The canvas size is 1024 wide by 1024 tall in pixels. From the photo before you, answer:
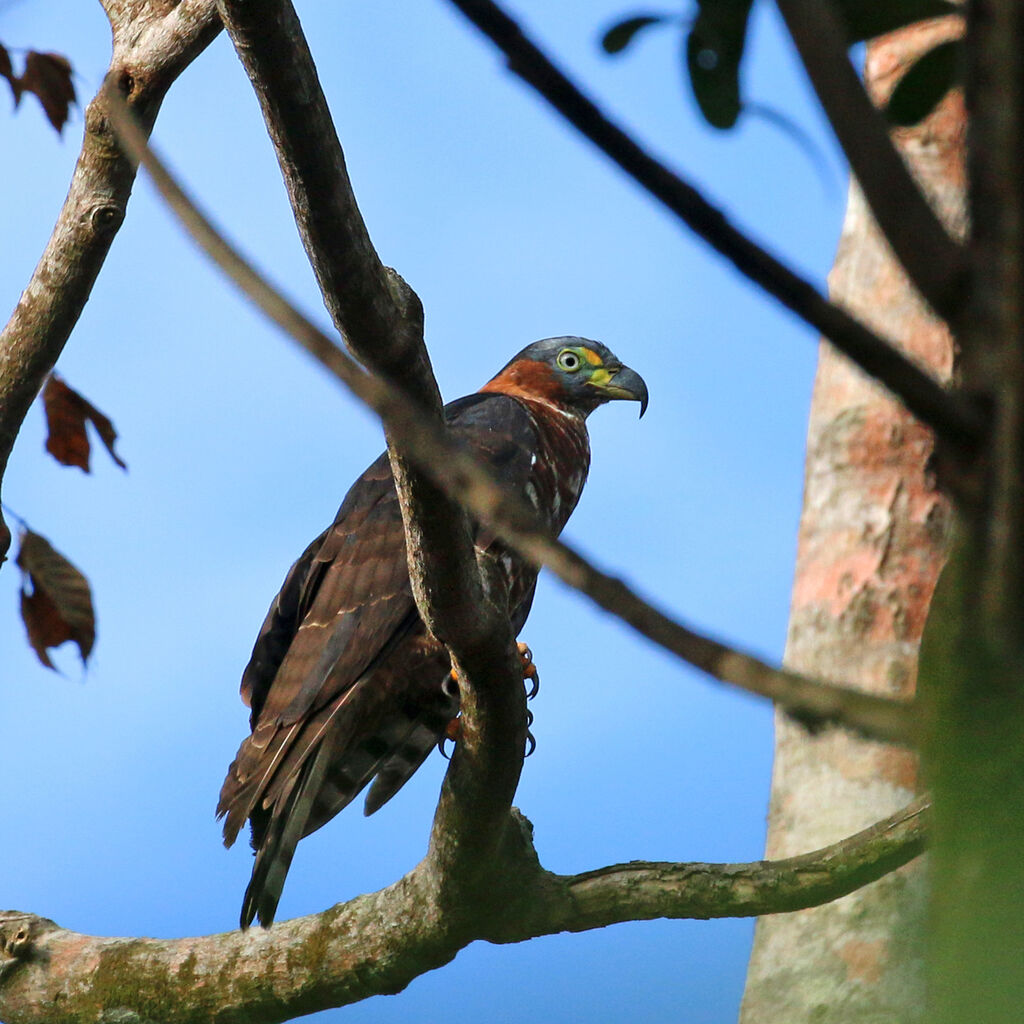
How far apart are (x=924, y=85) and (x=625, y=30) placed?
26 cm

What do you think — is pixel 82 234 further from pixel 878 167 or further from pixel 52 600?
pixel 878 167

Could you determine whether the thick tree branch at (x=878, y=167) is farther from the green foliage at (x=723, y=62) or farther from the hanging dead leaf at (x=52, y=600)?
the hanging dead leaf at (x=52, y=600)

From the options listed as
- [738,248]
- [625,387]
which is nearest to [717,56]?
[738,248]

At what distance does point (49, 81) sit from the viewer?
281cm

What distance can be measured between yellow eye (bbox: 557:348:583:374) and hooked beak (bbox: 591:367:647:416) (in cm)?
11

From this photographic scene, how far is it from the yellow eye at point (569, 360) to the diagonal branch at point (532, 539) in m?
4.38

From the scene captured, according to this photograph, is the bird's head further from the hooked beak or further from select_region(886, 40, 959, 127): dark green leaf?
select_region(886, 40, 959, 127): dark green leaf

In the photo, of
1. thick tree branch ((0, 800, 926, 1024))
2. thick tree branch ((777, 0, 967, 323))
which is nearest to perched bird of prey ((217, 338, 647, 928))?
thick tree branch ((0, 800, 926, 1024))

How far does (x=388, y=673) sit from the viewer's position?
3.68m

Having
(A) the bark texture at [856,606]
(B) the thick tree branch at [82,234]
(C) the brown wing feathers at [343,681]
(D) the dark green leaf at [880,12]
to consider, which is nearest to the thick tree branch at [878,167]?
(D) the dark green leaf at [880,12]

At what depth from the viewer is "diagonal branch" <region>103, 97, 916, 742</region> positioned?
0.65m

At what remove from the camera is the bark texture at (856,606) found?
1.67 metres

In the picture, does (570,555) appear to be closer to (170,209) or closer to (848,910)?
(170,209)

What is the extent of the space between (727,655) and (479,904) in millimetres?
2499
